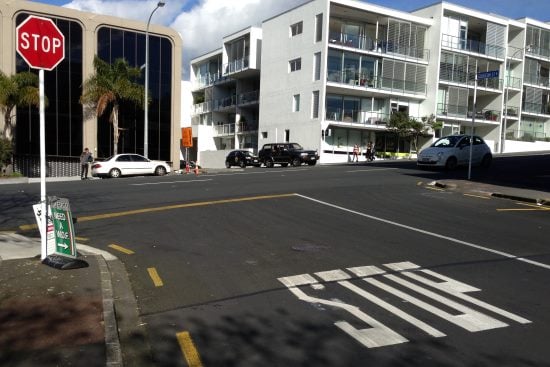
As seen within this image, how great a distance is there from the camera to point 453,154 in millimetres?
25453

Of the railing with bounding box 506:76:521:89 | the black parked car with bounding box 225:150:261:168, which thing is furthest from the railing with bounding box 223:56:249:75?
the railing with bounding box 506:76:521:89

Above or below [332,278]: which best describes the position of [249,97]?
above

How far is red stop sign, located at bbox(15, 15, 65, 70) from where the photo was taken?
728cm

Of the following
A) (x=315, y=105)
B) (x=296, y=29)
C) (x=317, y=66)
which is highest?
(x=296, y=29)

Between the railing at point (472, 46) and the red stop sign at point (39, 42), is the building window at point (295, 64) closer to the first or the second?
the railing at point (472, 46)

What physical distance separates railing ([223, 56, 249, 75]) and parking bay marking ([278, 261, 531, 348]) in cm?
4818

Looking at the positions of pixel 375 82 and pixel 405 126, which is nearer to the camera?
pixel 405 126

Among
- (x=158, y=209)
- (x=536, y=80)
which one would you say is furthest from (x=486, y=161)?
(x=536, y=80)

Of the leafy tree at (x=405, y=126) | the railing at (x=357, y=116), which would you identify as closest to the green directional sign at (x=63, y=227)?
the railing at (x=357, y=116)

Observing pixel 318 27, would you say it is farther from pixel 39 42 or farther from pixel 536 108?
pixel 39 42

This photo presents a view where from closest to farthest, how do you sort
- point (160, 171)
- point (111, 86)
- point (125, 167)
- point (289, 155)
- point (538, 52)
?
1. point (125, 167)
2. point (160, 171)
3. point (111, 86)
4. point (289, 155)
5. point (538, 52)

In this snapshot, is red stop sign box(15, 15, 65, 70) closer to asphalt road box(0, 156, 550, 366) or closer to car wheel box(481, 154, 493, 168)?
asphalt road box(0, 156, 550, 366)

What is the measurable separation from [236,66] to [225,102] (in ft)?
19.3

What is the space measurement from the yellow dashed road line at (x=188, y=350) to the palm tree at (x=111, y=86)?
1306 inches
